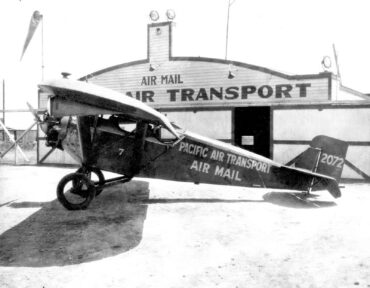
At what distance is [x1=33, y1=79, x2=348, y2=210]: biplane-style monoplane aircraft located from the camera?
7.94m

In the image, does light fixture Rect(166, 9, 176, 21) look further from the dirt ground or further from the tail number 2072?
the tail number 2072

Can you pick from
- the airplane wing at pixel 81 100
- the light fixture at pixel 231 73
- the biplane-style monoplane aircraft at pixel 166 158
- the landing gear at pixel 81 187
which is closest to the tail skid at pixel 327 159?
the biplane-style monoplane aircraft at pixel 166 158

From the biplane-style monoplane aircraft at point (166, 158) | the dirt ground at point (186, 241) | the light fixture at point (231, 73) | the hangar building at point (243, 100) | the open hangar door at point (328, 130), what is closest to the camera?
the dirt ground at point (186, 241)

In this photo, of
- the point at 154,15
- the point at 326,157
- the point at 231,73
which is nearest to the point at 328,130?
the point at 231,73

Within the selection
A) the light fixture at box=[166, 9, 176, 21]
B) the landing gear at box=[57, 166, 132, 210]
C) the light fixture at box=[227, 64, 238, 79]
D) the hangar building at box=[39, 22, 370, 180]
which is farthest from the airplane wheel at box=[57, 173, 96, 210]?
the light fixture at box=[166, 9, 176, 21]

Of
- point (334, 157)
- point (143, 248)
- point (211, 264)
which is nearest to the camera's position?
point (211, 264)

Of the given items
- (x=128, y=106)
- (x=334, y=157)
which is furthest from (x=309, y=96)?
(x=128, y=106)

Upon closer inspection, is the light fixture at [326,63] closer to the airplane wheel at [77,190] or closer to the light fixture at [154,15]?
the light fixture at [154,15]

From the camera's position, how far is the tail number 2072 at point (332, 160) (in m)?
8.33

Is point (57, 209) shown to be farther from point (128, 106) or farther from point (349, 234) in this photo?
point (349, 234)

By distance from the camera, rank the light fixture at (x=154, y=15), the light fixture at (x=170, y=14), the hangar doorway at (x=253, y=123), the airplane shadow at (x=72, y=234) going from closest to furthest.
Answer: the airplane shadow at (x=72, y=234), the light fixture at (x=170, y=14), the light fixture at (x=154, y=15), the hangar doorway at (x=253, y=123)

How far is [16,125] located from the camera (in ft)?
170

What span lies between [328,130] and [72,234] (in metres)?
10.4

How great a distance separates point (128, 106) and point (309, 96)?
421 inches
